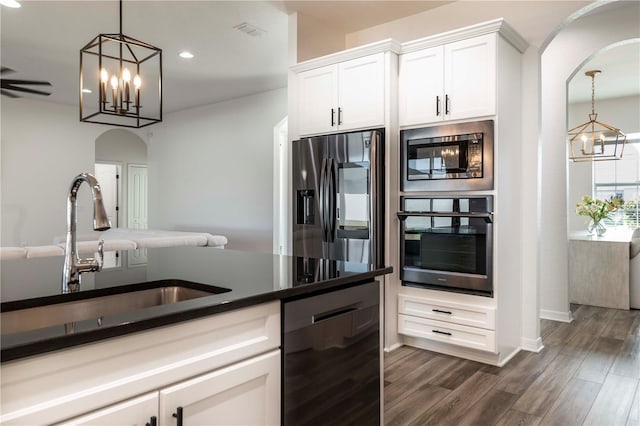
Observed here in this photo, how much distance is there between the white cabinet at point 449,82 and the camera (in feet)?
9.89

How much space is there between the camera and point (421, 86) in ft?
10.9

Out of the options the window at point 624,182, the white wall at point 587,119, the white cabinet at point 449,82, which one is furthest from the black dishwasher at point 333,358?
the window at point 624,182

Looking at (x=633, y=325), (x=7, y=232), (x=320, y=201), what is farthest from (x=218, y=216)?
(x=633, y=325)

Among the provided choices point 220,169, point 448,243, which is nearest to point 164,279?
point 448,243

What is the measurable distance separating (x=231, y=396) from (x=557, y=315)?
4.08 metres

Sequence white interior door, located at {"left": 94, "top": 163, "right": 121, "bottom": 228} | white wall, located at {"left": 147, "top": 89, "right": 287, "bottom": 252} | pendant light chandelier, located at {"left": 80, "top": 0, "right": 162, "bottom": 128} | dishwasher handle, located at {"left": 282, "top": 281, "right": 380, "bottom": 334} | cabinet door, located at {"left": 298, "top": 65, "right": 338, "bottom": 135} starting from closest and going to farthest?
dishwasher handle, located at {"left": 282, "top": 281, "right": 380, "bottom": 334}
pendant light chandelier, located at {"left": 80, "top": 0, "right": 162, "bottom": 128}
cabinet door, located at {"left": 298, "top": 65, "right": 338, "bottom": 135}
white wall, located at {"left": 147, "top": 89, "right": 287, "bottom": 252}
white interior door, located at {"left": 94, "top": 163, "right": 121, "bottom": 228}

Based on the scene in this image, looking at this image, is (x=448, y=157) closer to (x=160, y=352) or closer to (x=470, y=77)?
(x=470, y=77)

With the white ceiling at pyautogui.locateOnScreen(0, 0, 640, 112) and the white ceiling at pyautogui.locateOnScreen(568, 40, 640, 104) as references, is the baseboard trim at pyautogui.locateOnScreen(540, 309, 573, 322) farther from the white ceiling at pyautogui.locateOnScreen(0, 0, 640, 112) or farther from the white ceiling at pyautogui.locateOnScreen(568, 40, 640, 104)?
the white ceiling at pyautogui.locateOnScreen(0, 0, 640, 112)

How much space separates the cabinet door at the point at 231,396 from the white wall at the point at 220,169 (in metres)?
5.23

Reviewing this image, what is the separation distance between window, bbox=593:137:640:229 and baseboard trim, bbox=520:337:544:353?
17.3 feet

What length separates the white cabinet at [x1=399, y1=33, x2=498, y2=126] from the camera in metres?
3.01

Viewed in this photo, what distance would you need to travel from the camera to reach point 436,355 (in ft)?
10.9

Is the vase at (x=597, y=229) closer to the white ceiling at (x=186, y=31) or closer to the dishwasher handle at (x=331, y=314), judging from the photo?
the white ceiling at (x=186, y=31)

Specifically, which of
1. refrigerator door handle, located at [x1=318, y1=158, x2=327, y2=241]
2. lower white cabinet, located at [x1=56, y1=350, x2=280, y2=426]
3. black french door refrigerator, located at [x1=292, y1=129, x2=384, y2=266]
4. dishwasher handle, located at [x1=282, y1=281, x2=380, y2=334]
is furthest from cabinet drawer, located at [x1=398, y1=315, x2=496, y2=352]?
lower white cabinet, located at [x1=56, y1=350, x2=280, y2=426]
